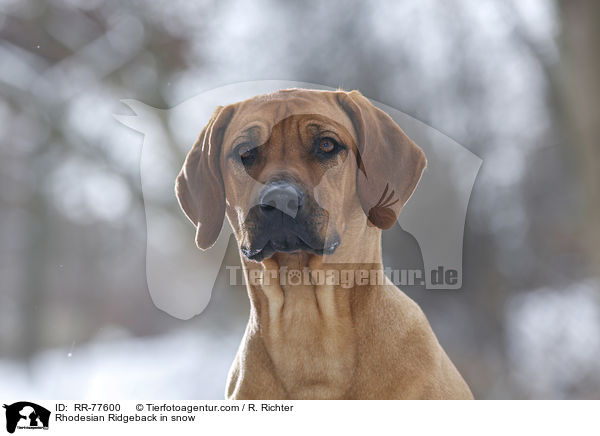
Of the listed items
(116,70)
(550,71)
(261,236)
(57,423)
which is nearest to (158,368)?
(57,423)

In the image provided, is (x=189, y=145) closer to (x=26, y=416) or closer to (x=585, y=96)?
(x=26, y=416)

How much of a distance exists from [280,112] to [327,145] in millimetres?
157

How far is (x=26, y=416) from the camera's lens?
1.37 metres

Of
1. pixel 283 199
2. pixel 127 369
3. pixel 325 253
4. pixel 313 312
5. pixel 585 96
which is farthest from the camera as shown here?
pixel 585 96

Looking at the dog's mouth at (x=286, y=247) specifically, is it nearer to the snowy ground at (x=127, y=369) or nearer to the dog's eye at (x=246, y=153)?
the dog's eye at (x=246, y=153)

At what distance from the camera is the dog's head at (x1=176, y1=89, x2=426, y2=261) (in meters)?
1.14

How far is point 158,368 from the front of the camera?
1590mm

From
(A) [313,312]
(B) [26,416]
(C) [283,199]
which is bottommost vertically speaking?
(B) [26,416]

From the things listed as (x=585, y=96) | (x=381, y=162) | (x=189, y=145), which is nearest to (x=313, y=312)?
(x=381, y=162)

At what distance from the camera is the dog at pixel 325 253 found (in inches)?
47.6

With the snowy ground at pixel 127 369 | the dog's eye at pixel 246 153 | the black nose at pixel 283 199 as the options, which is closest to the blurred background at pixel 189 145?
the snowy ground at pixel 127 369

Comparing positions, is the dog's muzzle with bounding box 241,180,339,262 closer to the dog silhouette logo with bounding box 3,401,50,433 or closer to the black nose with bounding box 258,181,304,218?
the black nose with bounding box 258,181,304,218

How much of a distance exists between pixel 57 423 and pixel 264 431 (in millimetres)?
588

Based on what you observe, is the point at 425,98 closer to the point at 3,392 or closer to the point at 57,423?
the point at 57,423
